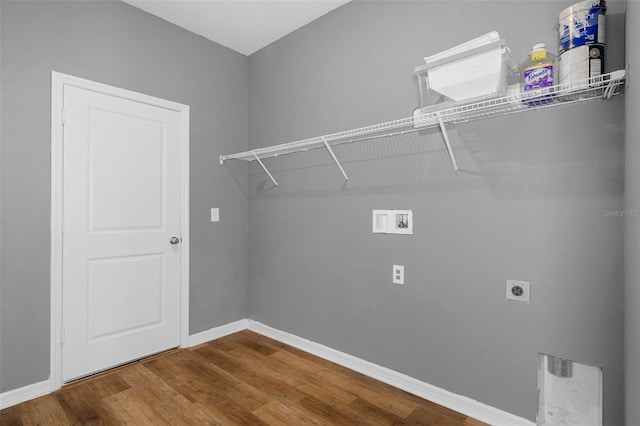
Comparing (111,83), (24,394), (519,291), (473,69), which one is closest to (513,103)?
(473,69)

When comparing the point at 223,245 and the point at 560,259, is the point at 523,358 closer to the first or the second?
the point at 560,259

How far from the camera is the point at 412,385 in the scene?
204cm

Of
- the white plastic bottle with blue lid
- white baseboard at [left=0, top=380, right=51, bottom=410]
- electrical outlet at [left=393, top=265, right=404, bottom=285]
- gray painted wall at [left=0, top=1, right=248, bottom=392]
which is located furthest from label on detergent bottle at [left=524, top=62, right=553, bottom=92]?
white baseboard at [left=0, top=380, right=51, bottom=410]

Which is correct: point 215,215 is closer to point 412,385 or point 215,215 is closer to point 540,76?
point 412,385

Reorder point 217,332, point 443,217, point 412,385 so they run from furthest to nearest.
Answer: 1. point 217,332
2. point 412,385
3. point 443,217

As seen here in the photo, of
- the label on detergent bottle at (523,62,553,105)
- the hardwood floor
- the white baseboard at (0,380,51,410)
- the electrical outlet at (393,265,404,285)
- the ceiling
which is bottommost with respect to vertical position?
the hardwood floor

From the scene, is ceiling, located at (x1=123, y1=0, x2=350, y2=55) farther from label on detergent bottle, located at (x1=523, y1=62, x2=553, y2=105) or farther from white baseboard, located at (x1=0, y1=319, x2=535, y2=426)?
white baseboard, located at (x1=0, y1=319, x2=535, y2=426)

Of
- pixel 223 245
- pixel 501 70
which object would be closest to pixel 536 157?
pixel 501 70

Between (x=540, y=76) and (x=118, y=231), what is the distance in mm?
2725

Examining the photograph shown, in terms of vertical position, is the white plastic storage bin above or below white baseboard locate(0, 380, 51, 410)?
above

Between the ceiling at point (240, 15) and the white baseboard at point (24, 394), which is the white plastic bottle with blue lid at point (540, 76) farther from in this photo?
the white baseboard at point (24, 394)

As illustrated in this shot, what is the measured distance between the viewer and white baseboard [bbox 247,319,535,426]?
173cm

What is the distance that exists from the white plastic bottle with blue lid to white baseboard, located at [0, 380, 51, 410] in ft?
10.3

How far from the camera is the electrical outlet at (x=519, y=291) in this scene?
64.7 inches
